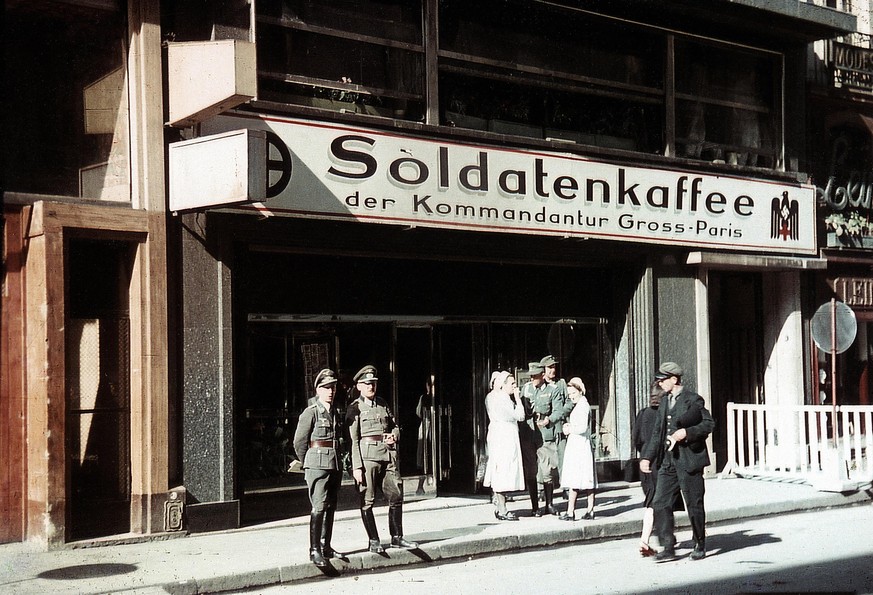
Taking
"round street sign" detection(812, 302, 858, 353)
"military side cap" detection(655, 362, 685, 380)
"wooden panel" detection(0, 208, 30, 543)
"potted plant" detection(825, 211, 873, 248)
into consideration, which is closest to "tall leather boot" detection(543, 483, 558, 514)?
"military side cap" detection(655, 362, 685, 380)

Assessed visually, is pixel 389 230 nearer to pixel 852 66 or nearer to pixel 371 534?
pixel 371 534

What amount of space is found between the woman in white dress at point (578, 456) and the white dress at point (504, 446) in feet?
1.89

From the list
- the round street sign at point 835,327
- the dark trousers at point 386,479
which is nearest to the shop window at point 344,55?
the dark trousers at point 386,479

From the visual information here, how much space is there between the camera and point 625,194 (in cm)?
1650

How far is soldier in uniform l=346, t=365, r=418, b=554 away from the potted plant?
37.4ft

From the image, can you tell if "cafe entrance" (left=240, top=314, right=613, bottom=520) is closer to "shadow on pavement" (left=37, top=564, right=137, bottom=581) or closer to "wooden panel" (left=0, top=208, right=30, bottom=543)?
"wooden panel" (left=0, top=208, right=30, bottom=543)

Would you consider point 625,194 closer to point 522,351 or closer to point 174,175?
point 522,351

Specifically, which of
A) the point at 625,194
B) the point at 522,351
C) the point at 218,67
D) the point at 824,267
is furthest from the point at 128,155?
the point at 824,267

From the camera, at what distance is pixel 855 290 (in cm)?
1992

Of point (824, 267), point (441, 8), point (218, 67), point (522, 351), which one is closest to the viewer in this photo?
point (218, 67)

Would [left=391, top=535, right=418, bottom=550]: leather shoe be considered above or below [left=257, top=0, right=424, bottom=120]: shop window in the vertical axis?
→ below

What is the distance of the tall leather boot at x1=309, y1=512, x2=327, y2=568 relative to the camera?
404 inches

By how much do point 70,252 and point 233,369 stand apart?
2.23m

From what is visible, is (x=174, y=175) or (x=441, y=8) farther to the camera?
(x=441, y=8)
